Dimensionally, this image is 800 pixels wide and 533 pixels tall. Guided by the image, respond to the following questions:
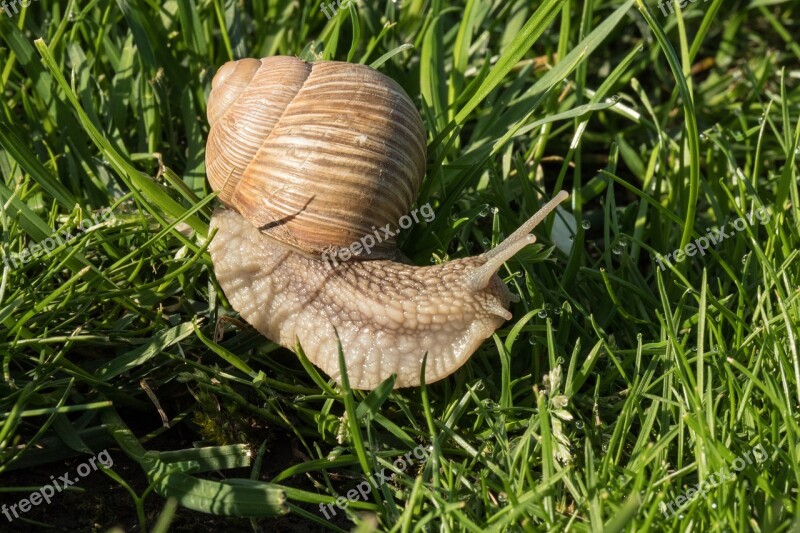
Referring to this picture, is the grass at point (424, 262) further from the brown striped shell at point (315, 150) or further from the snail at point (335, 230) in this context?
the brown striped shell at point (315, 150)

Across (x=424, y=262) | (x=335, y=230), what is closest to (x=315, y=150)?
(x=335, y=230)

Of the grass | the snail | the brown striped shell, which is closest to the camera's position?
the grass

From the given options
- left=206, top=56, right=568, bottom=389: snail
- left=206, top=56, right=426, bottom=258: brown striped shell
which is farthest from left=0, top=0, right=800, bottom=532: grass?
left=206, top=56, right=426, bottom=258: brown striped shell

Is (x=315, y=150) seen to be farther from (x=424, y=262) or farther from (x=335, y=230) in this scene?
(x=424, y=262)

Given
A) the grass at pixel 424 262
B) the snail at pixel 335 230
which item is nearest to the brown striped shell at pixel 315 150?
the snail at pixel 335 230

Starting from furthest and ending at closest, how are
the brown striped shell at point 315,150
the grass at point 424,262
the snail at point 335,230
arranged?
the brown striped shell at point 315,150
the snail at point 335,230
the grass at point 424,262

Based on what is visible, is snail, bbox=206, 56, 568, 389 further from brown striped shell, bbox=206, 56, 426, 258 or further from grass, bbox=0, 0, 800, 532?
grass, bbox=0, 0, 800, 532

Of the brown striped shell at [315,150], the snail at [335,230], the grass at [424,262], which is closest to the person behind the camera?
the grass at [424,262]
